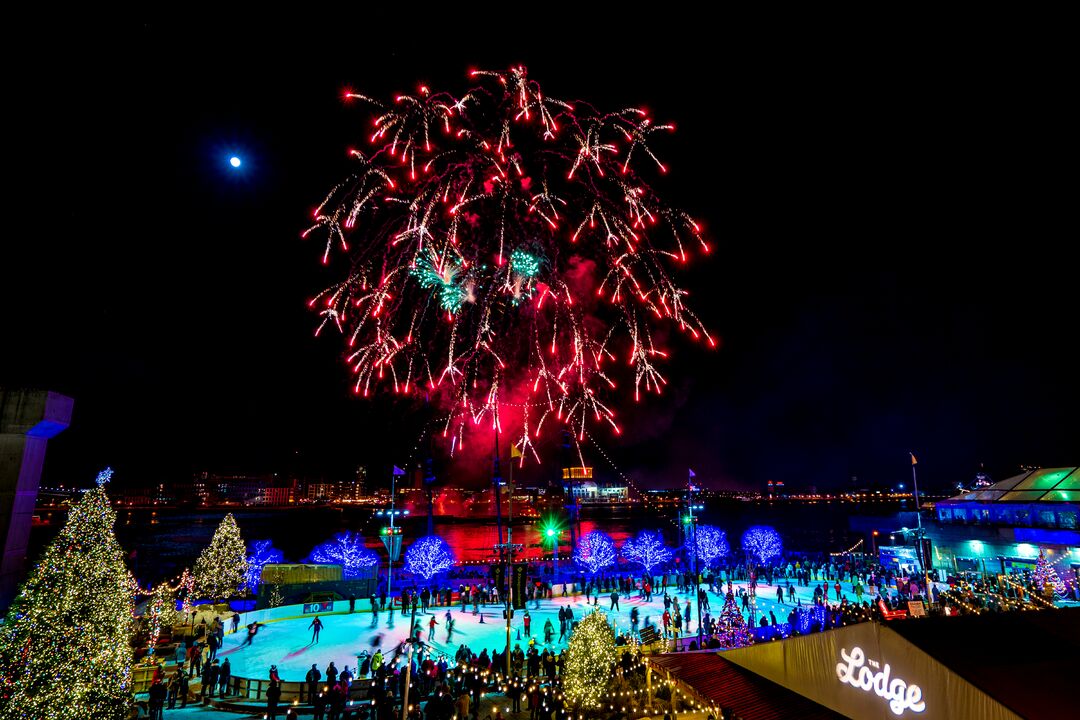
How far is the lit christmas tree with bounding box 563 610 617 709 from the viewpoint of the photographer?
12.3m

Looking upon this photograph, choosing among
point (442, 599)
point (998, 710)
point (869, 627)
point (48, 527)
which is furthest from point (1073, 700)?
point (48, 527)

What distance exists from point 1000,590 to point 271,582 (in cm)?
3479

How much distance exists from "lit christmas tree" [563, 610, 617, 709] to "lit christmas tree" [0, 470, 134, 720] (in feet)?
29.3

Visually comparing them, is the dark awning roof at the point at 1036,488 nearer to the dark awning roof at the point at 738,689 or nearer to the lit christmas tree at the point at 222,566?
the dark awning roof at the point at 738,689

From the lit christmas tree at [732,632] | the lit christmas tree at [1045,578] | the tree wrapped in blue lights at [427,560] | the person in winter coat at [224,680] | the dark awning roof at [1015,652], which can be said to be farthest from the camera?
the tree wrapped in blue lights at [427,560]

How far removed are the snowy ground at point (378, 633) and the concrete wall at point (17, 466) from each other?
713 cm

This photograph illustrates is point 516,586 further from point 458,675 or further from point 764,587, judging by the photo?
point 764,587

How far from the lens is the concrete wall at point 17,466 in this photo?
15.6 metres

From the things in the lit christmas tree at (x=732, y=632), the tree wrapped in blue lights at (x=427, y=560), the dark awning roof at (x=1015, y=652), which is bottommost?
the lit christmas tree at (x=732, y=632)

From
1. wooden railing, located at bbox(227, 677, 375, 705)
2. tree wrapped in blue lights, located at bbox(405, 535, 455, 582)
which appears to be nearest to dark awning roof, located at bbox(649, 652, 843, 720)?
wooden railing, located at bbox(227, 677, 375, 705)

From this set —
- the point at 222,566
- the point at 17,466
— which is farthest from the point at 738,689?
the point at 222,566

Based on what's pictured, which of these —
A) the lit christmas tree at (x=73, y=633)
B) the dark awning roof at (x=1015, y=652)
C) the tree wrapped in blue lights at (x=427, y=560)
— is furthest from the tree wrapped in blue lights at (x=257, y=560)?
the dark awning roof at (x=1015, y=652)

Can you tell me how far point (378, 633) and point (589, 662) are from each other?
44.7ft

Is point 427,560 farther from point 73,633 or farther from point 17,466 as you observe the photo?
point 73,633
